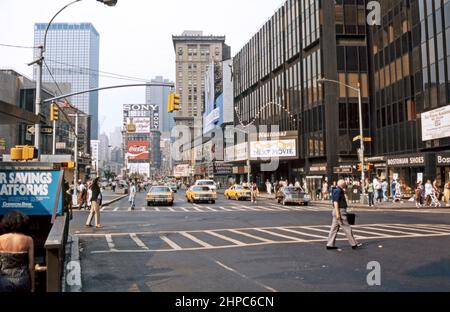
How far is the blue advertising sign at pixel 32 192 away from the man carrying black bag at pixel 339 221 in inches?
275

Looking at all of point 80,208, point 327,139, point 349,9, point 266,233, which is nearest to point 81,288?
point 266,233

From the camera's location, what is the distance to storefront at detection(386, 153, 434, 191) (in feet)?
113

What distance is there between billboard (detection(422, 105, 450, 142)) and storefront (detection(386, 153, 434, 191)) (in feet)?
5.44

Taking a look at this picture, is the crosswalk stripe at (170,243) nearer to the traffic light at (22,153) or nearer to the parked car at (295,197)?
the traffic light at (22,153)

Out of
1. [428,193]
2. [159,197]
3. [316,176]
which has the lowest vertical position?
[159,197]

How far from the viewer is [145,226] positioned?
18.2m

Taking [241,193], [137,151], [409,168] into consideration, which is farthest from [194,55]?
[409,168]

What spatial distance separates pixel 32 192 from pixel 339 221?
7.86m

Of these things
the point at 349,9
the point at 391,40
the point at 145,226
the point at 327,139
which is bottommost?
the point at 145,226

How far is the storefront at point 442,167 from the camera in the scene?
32.0 metres

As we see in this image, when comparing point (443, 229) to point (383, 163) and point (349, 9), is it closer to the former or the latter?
point (383, 163)

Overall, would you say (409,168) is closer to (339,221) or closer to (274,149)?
(274,149)

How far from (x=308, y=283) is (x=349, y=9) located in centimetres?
4684

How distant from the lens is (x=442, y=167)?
1326 inches
